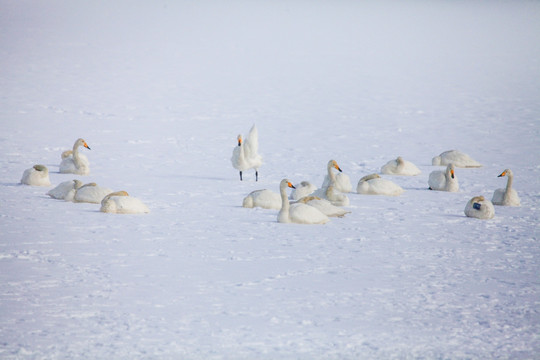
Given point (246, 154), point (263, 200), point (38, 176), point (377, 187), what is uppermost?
point (246, 154)

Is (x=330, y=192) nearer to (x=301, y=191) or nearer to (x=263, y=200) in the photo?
(x=301, y=191)

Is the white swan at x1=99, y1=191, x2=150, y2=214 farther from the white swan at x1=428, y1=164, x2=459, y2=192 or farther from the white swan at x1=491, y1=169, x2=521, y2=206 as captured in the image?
the white swan at x1=491, y1=169, x2=521, y2=206

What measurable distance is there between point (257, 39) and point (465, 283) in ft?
131

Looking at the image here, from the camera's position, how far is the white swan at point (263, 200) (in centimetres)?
1106

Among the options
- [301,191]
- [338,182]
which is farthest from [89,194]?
[338,182]

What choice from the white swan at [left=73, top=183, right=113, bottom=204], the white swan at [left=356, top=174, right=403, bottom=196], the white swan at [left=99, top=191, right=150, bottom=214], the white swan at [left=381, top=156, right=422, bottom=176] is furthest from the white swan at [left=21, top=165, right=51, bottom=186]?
the white swan at [left=381, top=156, right=422, bottom=176]

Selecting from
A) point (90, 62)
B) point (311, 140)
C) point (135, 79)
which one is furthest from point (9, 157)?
point (90, 62)

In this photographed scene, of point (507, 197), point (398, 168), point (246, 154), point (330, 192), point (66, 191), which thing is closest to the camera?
point (330, 192)

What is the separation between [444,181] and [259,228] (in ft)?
11.6

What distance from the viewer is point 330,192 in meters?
11.1

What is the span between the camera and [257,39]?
47094mm

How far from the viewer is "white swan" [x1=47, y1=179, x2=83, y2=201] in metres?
11.2

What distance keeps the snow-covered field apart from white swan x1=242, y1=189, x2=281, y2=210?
0.22 metres

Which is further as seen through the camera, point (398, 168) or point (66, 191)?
point (398, 168)
